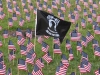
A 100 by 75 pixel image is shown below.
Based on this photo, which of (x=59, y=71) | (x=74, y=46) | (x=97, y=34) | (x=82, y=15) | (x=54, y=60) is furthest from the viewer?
(x=82, y=15)

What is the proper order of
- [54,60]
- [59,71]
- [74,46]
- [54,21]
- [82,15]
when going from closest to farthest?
[59,71], [54,21], [54,60], [74,46], [82,15]

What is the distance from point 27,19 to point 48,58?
1646cm

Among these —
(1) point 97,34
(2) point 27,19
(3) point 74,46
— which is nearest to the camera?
(3) point 74,46

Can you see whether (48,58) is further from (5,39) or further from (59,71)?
(5,39)

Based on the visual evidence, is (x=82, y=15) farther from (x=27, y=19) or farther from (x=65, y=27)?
(x=65, y=27)

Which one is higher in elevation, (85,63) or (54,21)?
(54,21)

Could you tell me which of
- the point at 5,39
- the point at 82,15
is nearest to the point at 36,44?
the point at 5,39

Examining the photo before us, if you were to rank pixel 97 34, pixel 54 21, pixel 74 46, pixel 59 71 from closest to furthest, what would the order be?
1. pixel 59 71
2. pixel 54 21
3. pixel 74 46
4. pixel 97 34

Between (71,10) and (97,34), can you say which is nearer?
(97,34)

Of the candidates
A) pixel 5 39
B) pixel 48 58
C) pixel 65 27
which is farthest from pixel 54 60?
pixel 5 39

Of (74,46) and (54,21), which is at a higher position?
(54,21)

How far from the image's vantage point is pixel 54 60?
3294 cm

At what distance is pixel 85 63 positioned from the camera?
2703cm

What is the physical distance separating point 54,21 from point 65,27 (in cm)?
115
